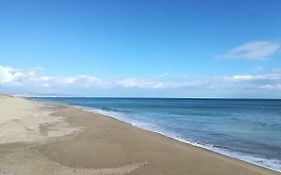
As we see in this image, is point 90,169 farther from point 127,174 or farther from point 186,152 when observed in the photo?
point 186,152

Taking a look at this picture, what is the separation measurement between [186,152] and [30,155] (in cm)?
721

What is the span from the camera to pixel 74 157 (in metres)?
14.2

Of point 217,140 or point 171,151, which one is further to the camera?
point 217,140

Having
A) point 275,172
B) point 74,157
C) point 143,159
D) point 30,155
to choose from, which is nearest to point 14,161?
point 30,155

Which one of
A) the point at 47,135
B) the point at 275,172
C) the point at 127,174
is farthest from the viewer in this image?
the point at 47,135

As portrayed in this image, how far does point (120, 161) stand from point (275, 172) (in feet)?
20.0

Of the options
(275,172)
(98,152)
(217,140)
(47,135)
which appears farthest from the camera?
(217,140)

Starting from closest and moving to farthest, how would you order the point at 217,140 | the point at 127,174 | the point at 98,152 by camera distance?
the point at 127,174 < the point at 98,152 < the point at 217,140

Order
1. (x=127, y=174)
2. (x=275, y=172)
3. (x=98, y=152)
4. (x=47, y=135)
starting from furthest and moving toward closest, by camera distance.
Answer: (x=47, y=135), (x=98, y=152), (x=275, y=172), (x=127, y=174)

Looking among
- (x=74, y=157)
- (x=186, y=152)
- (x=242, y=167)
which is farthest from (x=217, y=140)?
(x=74, y=157)

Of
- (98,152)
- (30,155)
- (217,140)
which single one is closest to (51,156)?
(30,155)

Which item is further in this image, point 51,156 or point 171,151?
point 171,151

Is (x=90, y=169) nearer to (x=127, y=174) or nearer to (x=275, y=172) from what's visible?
(x=127, y=174)

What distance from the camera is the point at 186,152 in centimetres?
1631
